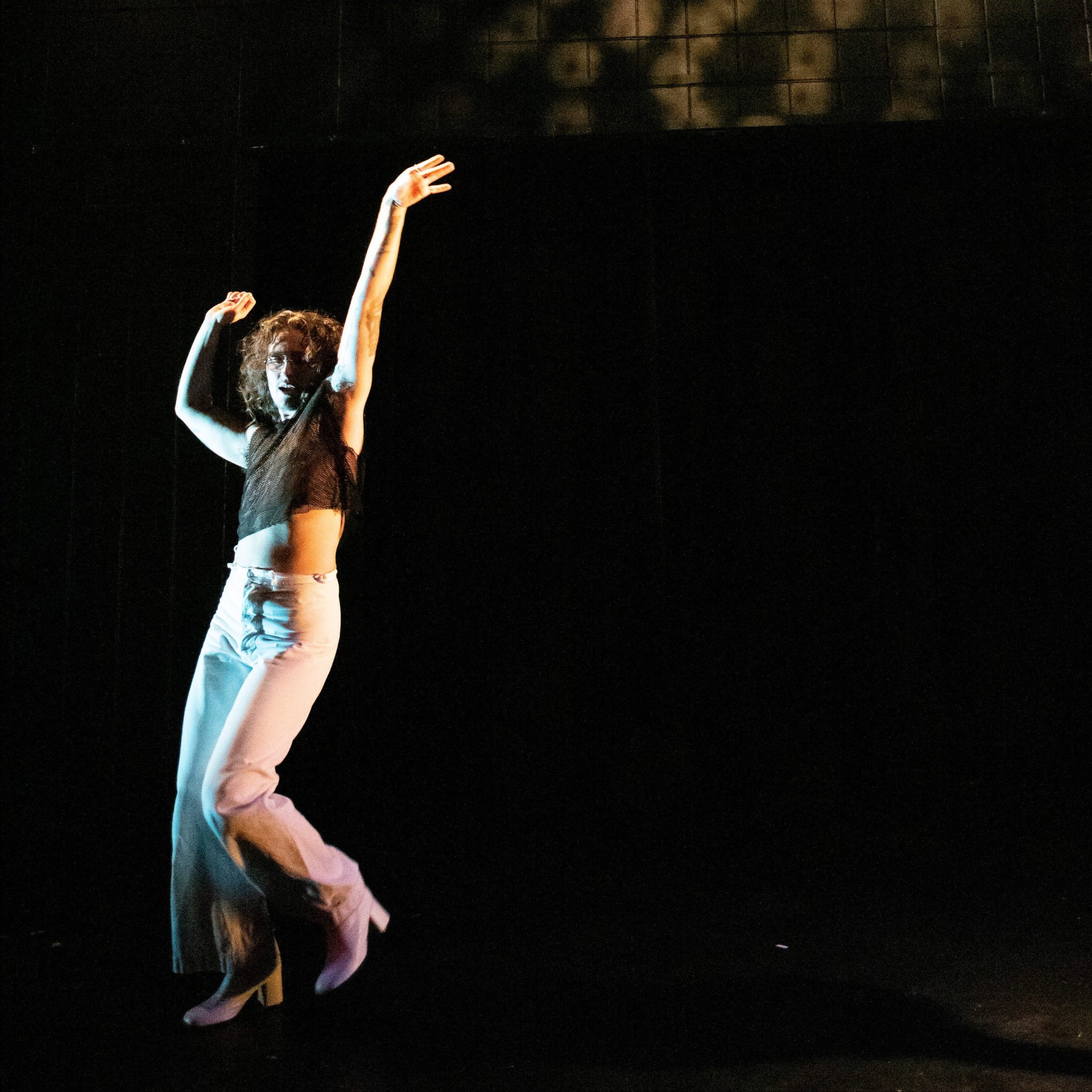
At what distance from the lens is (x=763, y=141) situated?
3420mm

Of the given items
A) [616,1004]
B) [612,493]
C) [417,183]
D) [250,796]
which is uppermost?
[417,183]

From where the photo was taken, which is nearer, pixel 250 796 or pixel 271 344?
pixel 250 796

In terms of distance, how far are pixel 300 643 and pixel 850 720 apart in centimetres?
212

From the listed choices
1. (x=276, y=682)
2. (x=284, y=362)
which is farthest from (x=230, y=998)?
(x=284, y=362)

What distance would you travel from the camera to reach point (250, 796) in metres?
1.88

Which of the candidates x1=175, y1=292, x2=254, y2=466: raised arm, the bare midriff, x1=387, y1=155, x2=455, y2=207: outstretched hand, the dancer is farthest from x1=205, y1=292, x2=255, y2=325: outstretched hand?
the bare midriff

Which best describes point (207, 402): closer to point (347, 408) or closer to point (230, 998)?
point (347, 408)

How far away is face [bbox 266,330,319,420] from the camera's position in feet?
6.81

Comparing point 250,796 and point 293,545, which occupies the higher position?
point 293,545

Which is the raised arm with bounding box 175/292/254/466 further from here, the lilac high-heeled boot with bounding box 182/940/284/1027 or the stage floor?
the stage floor

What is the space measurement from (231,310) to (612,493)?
1.52 meters

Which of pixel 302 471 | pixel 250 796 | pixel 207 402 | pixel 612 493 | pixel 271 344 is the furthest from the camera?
pixel 612 493

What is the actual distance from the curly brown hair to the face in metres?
0.01

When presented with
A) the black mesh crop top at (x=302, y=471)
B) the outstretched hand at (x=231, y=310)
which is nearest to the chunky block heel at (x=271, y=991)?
the black mesh crop top at (x=302, y=471)
